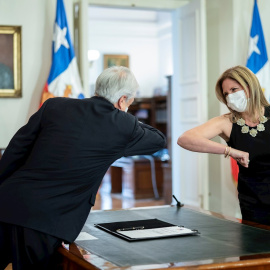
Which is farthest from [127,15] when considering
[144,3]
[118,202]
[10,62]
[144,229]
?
[144,229]

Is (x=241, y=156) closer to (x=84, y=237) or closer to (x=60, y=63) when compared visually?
(x=84, y=237)

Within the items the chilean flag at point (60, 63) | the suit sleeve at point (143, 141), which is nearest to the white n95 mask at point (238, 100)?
the suit sleeve at point (143, 141)

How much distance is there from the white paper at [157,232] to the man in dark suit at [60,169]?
9.6 inches

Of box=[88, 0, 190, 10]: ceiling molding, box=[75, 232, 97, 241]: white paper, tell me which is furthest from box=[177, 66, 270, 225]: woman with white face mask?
box=[88, 0, 190, 10]: ceiling molding

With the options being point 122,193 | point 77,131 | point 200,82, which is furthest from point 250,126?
point 122,193

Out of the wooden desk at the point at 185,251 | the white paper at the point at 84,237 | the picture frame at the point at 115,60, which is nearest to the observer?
the wooden desk at the point at 185,251

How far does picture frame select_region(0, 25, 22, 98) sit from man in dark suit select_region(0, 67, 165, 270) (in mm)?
3079

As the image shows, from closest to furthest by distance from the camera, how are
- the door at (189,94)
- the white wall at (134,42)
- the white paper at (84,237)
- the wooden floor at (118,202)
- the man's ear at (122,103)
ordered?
the white paper at (84,237) < the man's ear at (122,103) < the door at (189,94) < the wooden floor at (118,202) < the white wall at (134,42)

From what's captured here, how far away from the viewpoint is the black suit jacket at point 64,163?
2301mm

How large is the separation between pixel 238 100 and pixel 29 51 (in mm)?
3044

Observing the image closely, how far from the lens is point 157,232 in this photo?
8.10 feet

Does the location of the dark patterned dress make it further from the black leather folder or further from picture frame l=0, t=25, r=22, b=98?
picture frame l=0, t=25, r=22, b=98

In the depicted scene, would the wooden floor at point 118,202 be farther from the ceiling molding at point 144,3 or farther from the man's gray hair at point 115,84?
the man's gray hair at point 115,84

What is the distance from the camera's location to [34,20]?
5.54 meters
